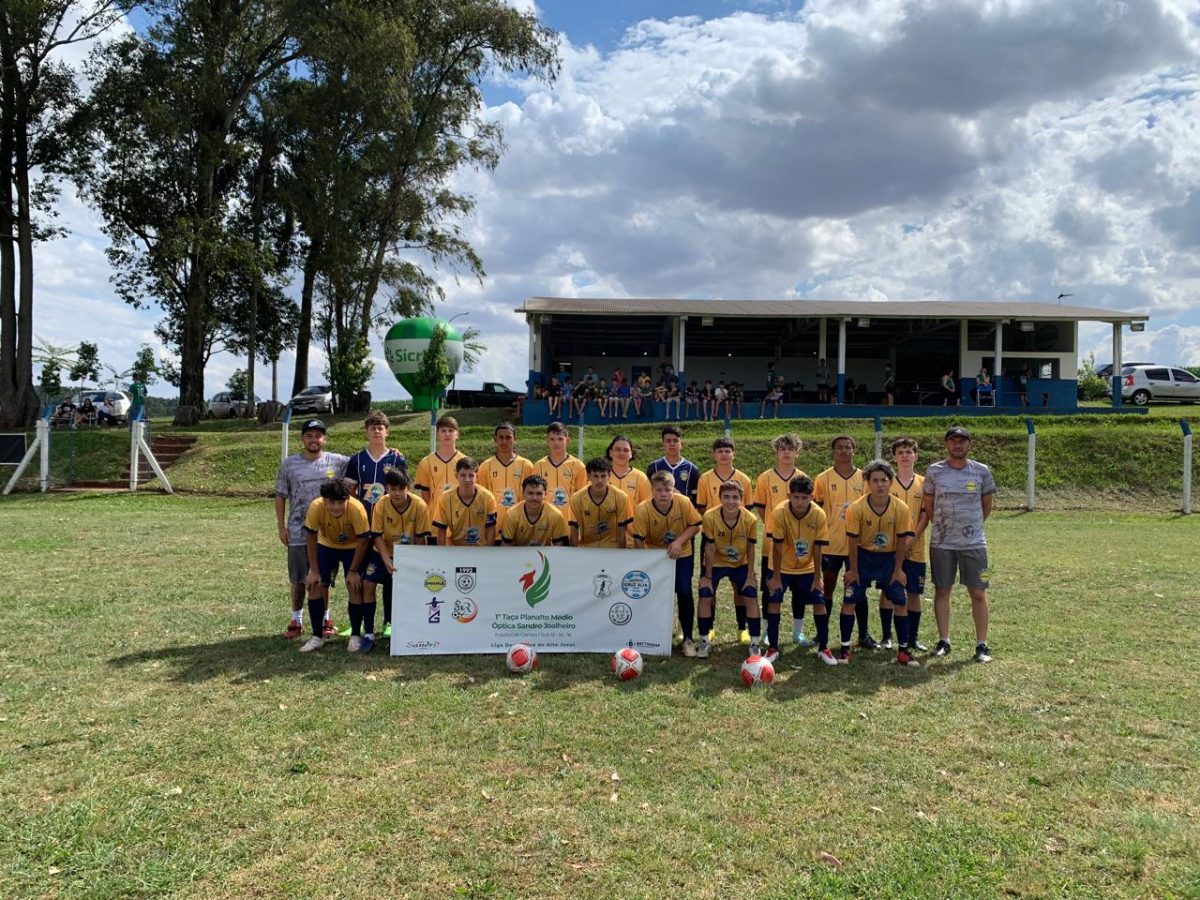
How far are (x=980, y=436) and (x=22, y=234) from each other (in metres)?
31.9

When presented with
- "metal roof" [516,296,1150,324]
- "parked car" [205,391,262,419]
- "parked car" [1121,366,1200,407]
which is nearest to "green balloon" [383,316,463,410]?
"metal roof" [516,296,1150,324]

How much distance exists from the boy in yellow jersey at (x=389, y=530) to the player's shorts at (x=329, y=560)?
17 cm

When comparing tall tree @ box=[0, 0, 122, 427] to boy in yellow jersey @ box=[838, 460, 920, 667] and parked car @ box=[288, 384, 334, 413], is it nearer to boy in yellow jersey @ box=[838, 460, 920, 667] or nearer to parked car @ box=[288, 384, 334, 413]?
parked car @ box=[288, 384, 334, 413]

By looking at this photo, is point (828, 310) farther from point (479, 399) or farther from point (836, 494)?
point (836, 494)

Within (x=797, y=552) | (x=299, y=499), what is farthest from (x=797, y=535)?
(x=299, y=499)

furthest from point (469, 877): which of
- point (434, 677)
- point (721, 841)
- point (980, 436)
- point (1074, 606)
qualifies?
point (980, 436)

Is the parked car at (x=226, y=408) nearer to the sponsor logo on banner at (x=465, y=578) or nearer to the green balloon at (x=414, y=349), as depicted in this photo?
the green balloon at (x=414, y=349)

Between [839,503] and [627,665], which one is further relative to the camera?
[839,503]

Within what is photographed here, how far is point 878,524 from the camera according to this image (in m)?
6.66

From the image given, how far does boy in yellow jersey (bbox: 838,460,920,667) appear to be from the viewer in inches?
260

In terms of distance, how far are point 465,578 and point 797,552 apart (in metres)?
2.80

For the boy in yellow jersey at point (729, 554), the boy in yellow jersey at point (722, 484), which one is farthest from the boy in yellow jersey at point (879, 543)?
the boy in yellow jersey at point (722, 484)

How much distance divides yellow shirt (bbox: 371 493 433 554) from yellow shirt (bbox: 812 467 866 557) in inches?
138

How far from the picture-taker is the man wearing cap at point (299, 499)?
7.10m
